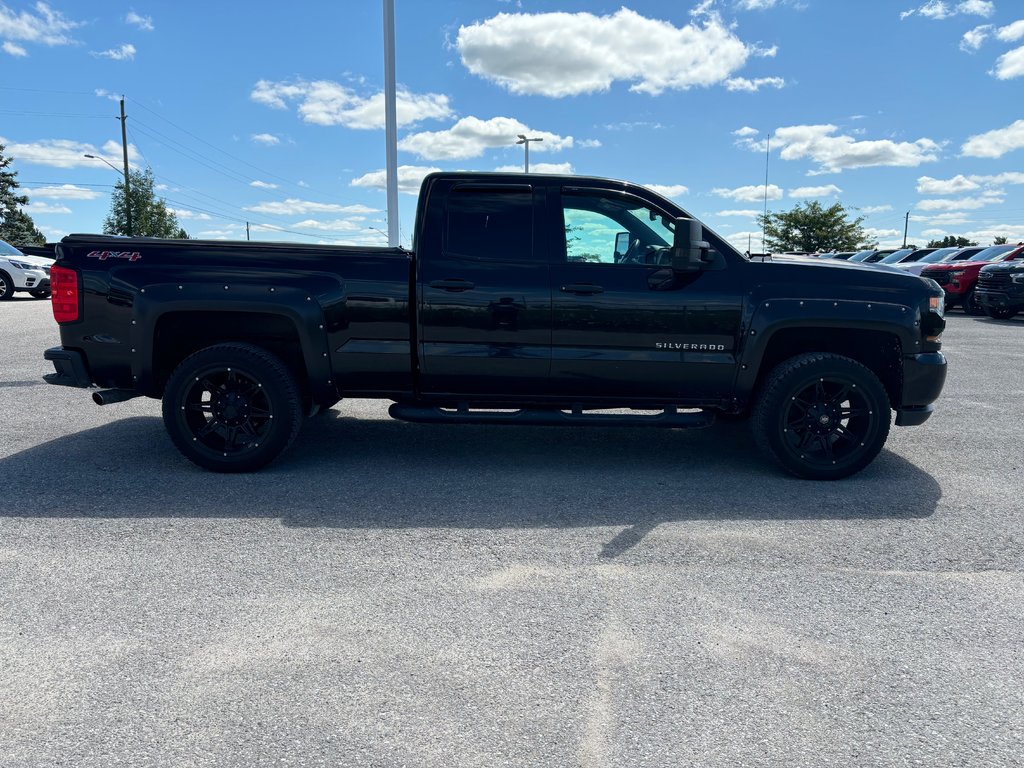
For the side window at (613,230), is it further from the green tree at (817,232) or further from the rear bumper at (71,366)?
the green tree at (817,232)

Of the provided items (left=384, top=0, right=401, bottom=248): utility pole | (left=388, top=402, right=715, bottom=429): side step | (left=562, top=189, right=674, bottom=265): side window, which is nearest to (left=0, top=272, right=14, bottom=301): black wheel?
(left=384, top=0, right=401, bottom=248): utility pole

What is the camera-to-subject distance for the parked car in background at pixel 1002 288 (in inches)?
653

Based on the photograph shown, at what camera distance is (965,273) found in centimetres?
1916

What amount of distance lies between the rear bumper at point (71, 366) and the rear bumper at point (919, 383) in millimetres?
5430

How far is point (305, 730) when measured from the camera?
232 centimetres

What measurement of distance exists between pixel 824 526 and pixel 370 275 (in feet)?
10.2

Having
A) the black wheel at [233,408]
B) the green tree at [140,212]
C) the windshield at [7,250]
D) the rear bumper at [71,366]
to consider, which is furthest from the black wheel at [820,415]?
the green tree at [140,212]

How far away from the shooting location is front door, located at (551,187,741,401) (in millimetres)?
4816

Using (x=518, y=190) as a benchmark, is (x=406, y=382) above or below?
below

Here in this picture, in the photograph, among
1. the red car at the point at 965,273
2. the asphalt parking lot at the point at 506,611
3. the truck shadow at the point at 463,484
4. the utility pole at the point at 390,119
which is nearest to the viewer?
the asphalt parking lot at the point at 506,611

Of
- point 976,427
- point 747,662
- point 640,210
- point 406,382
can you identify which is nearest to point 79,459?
point 406,382

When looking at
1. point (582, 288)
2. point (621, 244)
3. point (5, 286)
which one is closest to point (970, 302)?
point (621, 244)

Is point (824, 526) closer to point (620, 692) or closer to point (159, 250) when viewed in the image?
point (620, 692)

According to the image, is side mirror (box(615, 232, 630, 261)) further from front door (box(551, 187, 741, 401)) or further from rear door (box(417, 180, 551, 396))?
rear door (box(417, 180, 551, 396))
